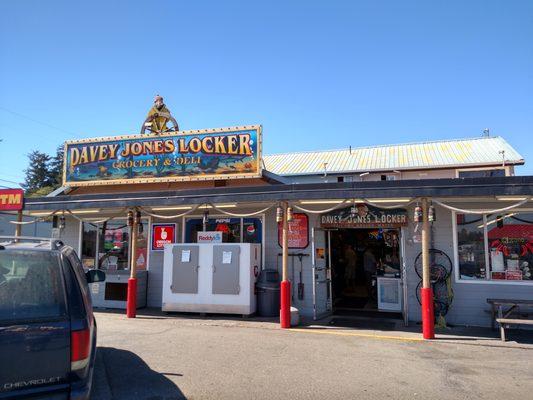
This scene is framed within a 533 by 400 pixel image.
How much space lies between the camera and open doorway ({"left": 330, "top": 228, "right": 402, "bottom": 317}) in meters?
12.1

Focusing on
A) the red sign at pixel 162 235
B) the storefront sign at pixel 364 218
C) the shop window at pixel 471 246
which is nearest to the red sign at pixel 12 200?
the red sign at pixel 162 235

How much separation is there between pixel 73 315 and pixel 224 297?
756 cm

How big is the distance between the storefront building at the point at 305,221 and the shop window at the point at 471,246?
24 mm

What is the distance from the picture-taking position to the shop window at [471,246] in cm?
1034

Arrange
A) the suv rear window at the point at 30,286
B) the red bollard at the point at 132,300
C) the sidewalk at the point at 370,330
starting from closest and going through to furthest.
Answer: the suv rear window at the point at 30,286
the sidewalk at the point at 370,330
the red bollard at the point at 132,300

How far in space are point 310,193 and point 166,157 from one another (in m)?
5.54

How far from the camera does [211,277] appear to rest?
11.1 metres

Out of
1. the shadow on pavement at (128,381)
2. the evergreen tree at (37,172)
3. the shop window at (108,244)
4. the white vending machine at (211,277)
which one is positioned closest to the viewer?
the shadow on pavement at (128,381)

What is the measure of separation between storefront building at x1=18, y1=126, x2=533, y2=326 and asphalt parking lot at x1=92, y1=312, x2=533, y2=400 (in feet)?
7.16

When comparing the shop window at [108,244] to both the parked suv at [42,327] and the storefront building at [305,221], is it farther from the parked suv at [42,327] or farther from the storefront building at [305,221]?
the parked suv at [42,327]

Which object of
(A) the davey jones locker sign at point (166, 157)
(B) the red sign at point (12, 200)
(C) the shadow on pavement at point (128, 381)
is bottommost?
(C) the shadow on pavement at point (128, 381)

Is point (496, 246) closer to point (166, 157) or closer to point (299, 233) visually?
point (299, 233)

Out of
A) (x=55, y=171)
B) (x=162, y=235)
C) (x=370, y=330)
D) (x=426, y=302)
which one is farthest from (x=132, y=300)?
(x=55, y=171)

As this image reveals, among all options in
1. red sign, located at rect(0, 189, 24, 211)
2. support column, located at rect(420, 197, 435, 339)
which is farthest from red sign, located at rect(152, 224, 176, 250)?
support column, located at rect(420, 197, 435, 339)
